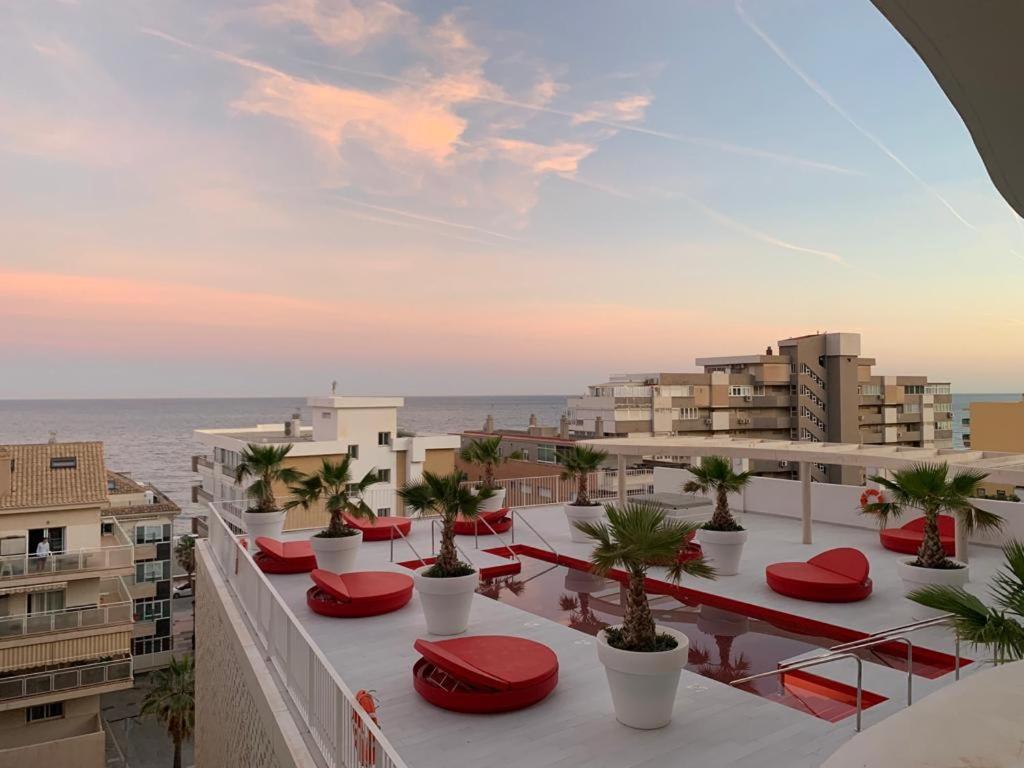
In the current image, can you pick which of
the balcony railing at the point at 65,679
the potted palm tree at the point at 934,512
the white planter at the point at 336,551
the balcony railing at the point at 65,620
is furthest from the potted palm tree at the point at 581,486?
the balcony railing at the point at 65,679

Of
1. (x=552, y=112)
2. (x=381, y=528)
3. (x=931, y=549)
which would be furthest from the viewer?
(x=552, y=112)

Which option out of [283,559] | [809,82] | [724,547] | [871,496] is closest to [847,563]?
[724,547]

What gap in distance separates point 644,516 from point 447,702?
2528mm

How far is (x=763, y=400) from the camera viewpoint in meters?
83.2

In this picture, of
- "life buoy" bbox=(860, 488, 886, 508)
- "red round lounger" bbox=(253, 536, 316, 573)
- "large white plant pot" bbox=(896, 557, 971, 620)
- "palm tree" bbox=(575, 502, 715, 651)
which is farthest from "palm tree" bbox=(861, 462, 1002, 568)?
"red round lounger" bbox=(253, 536, 316, 573)

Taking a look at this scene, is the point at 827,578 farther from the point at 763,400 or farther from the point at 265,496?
the point at 763,400

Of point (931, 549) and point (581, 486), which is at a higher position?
point (581, 486)

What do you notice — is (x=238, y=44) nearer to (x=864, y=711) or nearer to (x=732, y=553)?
(x=732, y=553)

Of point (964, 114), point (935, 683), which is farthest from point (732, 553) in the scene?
point (964, 114)

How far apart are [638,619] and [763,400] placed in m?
82.8

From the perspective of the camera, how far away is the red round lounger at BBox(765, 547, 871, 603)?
9570 mm

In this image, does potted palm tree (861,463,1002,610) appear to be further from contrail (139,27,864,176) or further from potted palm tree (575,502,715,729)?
contrail (139,27,864,176)

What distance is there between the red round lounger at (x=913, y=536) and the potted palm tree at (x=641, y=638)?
8371 millimetres

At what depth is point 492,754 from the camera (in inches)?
216
